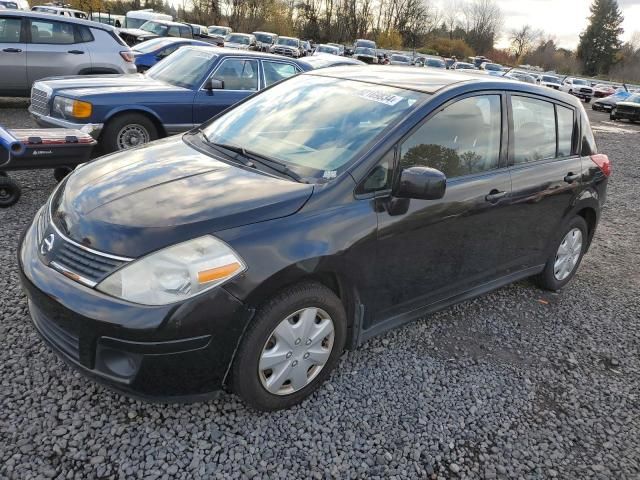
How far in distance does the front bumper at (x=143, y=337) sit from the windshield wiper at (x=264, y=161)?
2.77 ft

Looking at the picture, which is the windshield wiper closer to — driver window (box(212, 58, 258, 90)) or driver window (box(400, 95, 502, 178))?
driver window (box(400, 95, 502, 178))

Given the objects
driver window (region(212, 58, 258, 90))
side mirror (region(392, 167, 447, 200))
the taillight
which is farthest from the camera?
driver window (region(212, 58, 258, 90))

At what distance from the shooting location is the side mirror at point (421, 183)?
2.67m

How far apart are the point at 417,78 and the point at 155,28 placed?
931 inches

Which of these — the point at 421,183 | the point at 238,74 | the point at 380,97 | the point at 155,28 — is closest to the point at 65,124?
the point at 238,74

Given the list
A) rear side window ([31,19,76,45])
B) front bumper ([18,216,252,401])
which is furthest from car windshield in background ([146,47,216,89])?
front bumper ([18,216,252,401])

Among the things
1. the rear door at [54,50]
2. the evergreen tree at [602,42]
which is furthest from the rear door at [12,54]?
the evergreen tree at [602,42]

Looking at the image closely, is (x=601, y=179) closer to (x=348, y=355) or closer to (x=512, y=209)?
(x=512, y=209)

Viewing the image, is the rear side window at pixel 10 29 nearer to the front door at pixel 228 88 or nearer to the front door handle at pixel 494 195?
the front door at pixel 228 88

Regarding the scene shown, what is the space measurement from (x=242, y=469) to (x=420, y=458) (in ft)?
2.86

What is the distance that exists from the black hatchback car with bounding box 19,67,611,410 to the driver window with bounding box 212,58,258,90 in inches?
152

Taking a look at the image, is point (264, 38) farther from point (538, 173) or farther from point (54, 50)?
point (538, 173)

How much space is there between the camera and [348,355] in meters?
3.21

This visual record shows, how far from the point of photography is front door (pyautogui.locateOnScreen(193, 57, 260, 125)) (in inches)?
276
